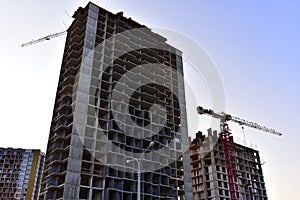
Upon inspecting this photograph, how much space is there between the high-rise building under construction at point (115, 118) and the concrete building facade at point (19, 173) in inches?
2720

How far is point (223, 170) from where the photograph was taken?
8169 cm

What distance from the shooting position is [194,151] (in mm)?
86812

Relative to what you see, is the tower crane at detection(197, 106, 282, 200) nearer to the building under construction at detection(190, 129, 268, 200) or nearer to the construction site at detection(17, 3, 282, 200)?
the building under construction at detection(190, 129, 268, 200)

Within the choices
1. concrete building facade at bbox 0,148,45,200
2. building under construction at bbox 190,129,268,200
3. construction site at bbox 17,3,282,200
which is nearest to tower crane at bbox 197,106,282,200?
building under construction at bbox 190,129,268,200

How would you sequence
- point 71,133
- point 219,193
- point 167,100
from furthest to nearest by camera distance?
1. point 219,193
2. point 167,100
3. point 71,133

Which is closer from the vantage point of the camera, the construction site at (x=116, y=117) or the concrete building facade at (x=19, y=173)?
the construction site at (x=116, y=117)

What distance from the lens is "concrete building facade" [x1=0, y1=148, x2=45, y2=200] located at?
347 feet

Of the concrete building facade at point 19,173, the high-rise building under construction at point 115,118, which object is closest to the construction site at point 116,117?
the high-rise building under construction at point 115,118

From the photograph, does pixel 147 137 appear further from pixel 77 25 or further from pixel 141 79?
pixel 77 25

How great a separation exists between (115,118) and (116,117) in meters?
0.27

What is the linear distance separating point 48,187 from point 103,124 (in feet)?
42.3

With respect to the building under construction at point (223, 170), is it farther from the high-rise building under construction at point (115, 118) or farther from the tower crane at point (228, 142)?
the high-rise building under construction at point (115, 118)

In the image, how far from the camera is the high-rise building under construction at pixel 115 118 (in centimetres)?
4241

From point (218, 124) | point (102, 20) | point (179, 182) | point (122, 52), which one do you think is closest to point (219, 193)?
point (218, 124)
